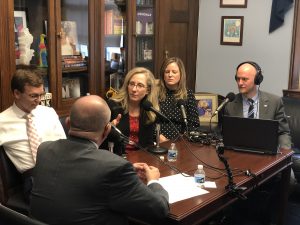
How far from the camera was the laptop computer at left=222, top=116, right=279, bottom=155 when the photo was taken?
266 centimetres

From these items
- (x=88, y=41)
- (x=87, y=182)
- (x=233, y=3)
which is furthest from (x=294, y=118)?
(x=87, y=182)

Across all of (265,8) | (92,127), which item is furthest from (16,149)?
(265,8)

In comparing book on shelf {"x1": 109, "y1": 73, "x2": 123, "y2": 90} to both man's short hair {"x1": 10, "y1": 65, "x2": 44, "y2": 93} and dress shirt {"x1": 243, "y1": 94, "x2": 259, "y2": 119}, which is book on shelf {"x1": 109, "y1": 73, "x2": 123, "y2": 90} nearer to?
dress shirt {"x1": 243, "y1": 94, "x2": 259, "y2": 119}

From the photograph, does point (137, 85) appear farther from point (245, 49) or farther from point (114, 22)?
point (245, 49)

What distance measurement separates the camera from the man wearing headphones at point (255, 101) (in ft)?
10.3

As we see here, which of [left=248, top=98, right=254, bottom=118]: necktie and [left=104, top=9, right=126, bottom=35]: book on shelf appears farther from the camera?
[left=104, top=9, right=126, bottom=35]: book on shelf

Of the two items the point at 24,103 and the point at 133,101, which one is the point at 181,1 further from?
the point at 24,103

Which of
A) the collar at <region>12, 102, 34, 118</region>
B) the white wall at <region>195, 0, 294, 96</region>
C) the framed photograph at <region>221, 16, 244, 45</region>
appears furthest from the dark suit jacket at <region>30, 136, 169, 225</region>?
the framed photograph at <region>221, 16, 244, 45</region>

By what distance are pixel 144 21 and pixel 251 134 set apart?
1822 mm

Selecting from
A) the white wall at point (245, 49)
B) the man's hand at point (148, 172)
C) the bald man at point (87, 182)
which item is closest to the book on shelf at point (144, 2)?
the white wall at point (245, 49)

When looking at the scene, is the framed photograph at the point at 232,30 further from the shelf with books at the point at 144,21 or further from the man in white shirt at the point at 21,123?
the man in white shirt at the point at 21,123

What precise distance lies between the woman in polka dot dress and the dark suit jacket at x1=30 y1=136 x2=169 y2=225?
1861 mm

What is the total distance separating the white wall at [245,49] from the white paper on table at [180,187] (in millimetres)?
2659

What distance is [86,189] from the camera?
1491mm
